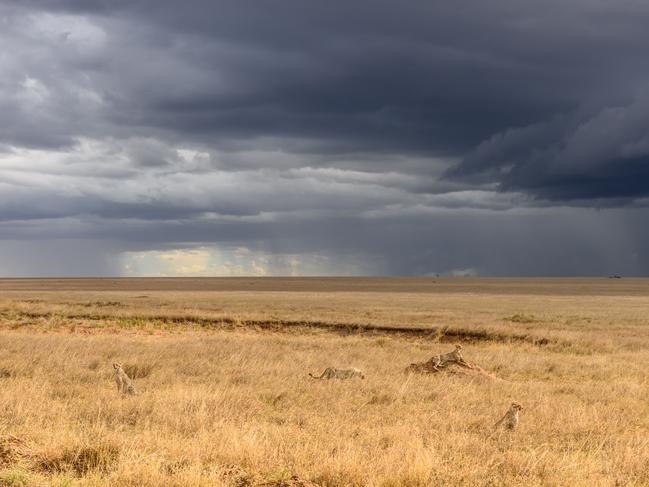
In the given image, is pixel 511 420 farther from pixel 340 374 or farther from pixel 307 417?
pixel 340 374

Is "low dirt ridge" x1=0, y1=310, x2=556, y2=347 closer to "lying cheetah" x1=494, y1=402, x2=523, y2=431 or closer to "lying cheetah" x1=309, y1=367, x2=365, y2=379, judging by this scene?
"lying cheetah" x1=309, y1=367, x2=365, y2=379

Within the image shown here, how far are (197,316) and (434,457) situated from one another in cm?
3180

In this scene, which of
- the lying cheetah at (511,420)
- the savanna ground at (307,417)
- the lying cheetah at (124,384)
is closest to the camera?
the savanna ground at (307,417)

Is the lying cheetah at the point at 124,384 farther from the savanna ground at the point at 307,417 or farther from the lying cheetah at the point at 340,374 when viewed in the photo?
the lying cheetah at the point at 340,374

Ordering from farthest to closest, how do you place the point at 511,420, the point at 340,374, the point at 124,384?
the point at 340,374 < the point at 124,384 < the point at 511,420

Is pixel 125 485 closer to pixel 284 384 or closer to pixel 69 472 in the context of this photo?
pixel 69 472

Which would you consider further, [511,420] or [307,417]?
[307,417]

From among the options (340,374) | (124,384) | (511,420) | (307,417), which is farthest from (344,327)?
(511,420)

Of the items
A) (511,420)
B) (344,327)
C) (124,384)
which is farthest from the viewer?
(344,327)

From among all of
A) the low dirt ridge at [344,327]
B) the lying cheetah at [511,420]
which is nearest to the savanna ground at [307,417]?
the lying cheetah at [511,420]

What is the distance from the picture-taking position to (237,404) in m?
12.8

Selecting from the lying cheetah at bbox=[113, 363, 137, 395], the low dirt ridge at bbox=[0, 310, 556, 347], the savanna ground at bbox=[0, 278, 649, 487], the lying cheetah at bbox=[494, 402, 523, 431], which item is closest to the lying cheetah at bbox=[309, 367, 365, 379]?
the savanna ground at bbox=[0, 278, 649, 487]

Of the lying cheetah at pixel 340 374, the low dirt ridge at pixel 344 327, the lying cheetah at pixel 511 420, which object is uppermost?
the lying cheetah at pixel 511 420

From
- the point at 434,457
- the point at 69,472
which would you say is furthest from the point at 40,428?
the point at 434,457
